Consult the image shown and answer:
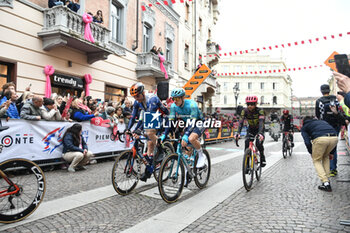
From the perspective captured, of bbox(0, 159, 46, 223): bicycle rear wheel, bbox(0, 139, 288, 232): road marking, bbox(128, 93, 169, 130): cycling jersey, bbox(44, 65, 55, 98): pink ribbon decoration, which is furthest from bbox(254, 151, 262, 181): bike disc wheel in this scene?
bbox(44, 65, 55, 98): pink ribbon decoration

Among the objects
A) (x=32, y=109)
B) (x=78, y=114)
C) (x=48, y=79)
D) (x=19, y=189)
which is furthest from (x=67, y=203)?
(x=48, y=79)

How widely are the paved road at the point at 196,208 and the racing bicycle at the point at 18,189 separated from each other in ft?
0.46

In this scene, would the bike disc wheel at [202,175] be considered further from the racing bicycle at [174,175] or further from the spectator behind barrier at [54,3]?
the spectator behind barrier at [54,3]

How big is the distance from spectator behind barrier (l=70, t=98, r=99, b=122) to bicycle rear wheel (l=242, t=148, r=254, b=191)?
5210 mm

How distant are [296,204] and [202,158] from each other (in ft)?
5.97

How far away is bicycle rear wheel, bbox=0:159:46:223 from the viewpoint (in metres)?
3.45

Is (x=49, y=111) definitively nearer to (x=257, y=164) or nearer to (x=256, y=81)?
(x=257, y=164)

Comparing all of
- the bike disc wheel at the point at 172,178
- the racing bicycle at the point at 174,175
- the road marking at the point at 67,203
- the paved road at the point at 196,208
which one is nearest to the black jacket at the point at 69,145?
the paved road at the point at 196,208

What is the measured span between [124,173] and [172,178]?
940 millimetres

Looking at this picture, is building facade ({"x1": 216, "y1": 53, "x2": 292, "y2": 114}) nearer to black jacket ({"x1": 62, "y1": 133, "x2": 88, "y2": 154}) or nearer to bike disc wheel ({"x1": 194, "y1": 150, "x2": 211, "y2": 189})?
black jacket ({"x1": 62, "y1": 133, "x2": 88, "y2": 154})

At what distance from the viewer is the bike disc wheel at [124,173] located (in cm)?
478

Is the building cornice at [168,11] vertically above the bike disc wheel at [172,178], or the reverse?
the building cornice at [168,11]

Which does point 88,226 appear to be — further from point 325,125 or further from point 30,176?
point 325,125

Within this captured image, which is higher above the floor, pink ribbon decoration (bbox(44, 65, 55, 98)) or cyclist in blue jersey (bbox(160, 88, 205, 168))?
pink ribbon decoration (bbox(44, 65, 55, 98))
